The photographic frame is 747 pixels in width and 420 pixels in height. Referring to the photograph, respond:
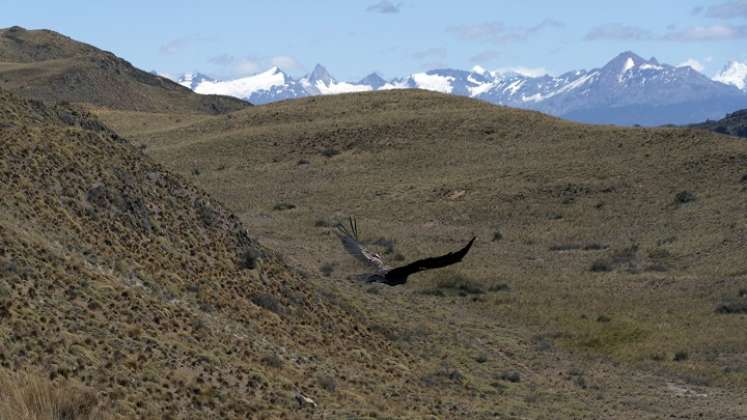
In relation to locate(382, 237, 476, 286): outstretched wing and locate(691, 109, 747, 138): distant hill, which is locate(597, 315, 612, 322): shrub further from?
locate(691, 109, 747, 138): distant hill

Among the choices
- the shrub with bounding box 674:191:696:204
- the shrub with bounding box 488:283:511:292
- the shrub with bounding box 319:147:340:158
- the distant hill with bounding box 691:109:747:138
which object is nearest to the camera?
the shrub with bounding box 488:283:511:292

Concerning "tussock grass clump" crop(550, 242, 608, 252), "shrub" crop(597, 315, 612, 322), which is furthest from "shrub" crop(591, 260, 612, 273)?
"shrub" crop(597, 315, 612, 322)

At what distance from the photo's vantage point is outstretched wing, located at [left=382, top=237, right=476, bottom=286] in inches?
508

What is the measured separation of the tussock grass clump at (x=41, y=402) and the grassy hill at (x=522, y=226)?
16590mm

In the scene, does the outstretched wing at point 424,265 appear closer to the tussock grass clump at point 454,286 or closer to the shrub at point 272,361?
the shrub at point 272,361

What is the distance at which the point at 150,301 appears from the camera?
76.6 feet

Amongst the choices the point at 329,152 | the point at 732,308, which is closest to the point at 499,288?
the point at 732,308

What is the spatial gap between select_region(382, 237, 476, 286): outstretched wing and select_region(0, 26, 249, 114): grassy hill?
104574 millimetres

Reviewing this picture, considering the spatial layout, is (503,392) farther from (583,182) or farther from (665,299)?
(583,182)

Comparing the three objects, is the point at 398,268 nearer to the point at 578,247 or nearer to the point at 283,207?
the point at 578,247

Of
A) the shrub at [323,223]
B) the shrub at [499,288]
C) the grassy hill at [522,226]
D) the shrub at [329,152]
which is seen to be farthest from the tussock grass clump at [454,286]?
the shrub at [329,152]

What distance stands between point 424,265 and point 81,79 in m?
131

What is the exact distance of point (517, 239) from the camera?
192 feet

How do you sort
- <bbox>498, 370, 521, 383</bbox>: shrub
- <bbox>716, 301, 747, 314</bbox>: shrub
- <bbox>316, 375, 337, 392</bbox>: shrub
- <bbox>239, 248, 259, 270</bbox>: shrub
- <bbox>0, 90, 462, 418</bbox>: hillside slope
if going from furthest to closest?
<bbox>716, 301, 747, 314</bbox>: shrub, <bbox>239, 248, 259, 270</bbox>: shrub, <bbox>498, 370, 521, 383</bbox>: shrub, <bbox>316, 375, 337, 392</bbox>: shrub, <bbox>0, 90, 462, 418</bbox>: hillside slope
